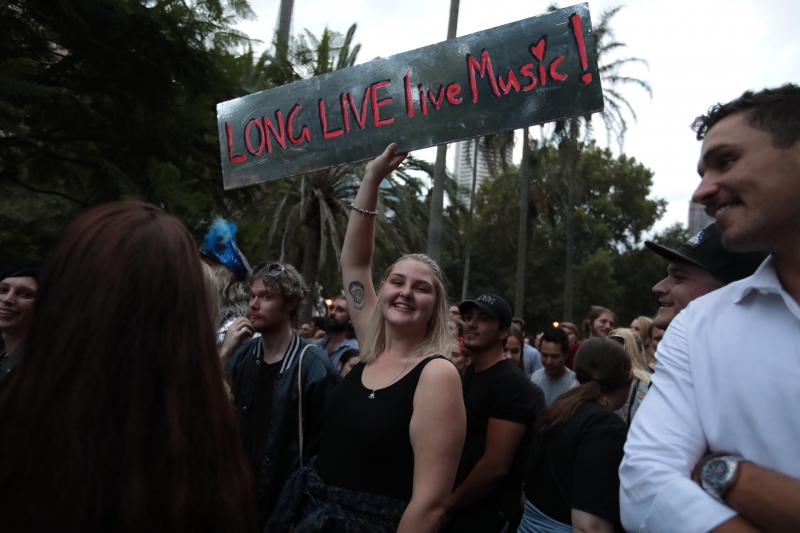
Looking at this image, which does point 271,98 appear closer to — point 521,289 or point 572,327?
point 572,327

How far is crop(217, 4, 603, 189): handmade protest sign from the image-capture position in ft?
9.75

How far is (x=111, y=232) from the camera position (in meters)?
1.29

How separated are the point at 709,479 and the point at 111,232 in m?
1.39

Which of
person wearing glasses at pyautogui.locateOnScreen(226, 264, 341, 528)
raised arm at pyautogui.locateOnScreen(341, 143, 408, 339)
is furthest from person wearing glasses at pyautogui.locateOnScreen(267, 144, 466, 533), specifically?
person wearing glasses at pyautogui.locateOnScreen(226, 264, 341, 528)

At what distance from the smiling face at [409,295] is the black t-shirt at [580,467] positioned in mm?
825

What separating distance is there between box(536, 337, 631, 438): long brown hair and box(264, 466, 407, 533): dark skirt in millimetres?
954

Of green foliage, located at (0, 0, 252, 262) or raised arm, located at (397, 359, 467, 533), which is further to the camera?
green foliage, located at (0, 0, 252, 262)

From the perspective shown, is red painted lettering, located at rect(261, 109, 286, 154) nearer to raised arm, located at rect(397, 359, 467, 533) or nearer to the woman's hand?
the woman's hand

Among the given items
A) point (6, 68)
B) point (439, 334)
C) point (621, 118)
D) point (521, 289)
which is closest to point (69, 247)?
point (439, 334)

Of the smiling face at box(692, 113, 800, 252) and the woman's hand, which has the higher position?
the woman's hand

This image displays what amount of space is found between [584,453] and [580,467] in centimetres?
6

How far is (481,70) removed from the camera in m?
3.14

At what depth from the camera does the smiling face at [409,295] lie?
2.83m

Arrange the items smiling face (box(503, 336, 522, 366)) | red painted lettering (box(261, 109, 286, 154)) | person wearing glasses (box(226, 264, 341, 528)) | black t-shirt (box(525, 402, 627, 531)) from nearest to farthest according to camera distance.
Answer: black t-shirt (box(525, 402, 627, 531)) → person wearing glasses (box(226, 264, 341, 528)) → red painted lettering (box(261, 109, 286, 154)) → smiling face (box(503, 336, 522, 366))
